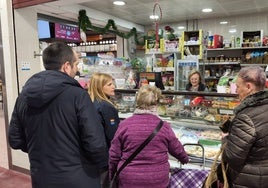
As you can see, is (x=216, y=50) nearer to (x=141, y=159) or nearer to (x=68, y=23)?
(x=68, y=23)

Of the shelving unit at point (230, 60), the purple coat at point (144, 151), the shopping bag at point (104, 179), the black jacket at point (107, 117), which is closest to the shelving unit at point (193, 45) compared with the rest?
the shelving unit at point (230, 60)

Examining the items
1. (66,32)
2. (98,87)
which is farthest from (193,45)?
(98,87)

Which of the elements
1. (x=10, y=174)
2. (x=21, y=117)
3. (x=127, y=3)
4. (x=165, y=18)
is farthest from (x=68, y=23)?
(x=21, y=117)

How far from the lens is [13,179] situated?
3.78 metres

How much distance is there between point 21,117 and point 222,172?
1.45 metres

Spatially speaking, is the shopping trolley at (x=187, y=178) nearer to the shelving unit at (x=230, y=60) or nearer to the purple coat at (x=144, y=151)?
the purple coat at (x=144, y=151)

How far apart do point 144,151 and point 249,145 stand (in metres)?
0.66

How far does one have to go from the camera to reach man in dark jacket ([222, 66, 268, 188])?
1.63 meters

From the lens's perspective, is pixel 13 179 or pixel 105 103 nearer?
pixel 105 103

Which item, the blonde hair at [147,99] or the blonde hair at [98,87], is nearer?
the blonde hair at [147,99]

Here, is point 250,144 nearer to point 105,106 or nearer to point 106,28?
point 105,106

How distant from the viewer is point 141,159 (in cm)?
180

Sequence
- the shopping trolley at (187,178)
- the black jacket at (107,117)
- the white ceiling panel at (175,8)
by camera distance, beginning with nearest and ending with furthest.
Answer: the shopping trolley at (187,178) < the black jacket at (107,117) < the white ceiling panel at (175,8)

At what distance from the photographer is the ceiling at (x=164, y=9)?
554 centimetres
